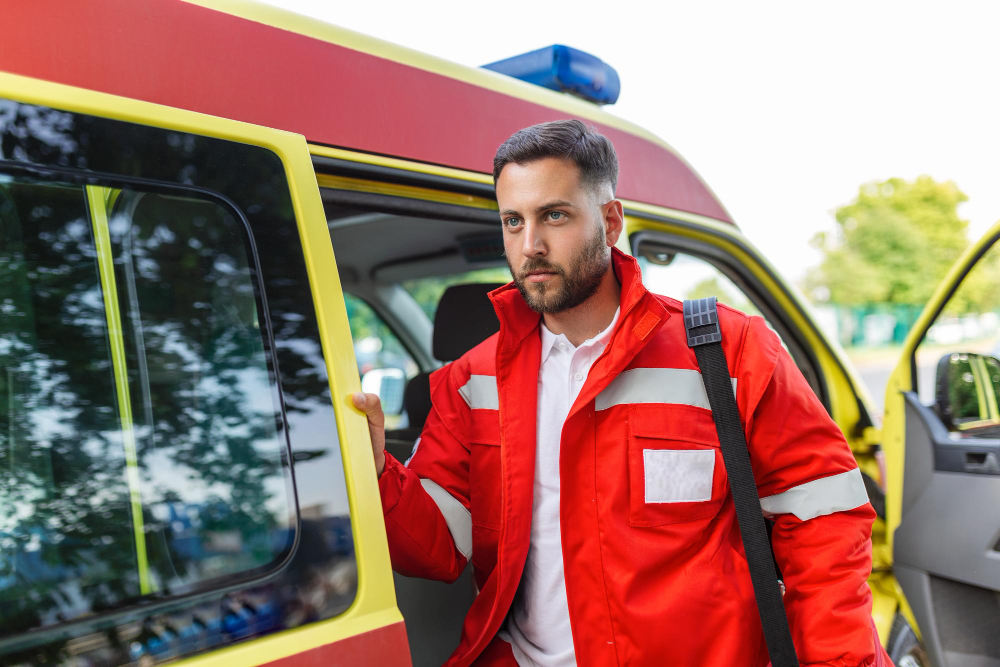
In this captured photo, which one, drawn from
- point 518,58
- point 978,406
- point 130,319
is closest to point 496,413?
point 130,319

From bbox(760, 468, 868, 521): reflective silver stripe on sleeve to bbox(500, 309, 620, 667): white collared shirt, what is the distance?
1.60 ft

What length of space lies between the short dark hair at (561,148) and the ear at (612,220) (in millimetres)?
67

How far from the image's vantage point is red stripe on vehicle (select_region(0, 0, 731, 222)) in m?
1.24

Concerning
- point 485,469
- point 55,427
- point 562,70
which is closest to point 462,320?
point 562,70

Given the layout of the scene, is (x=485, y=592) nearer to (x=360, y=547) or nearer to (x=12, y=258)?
Result: (x=360, y=547)

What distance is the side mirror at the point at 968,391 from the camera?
2686 mm

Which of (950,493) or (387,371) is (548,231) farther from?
(387,371)

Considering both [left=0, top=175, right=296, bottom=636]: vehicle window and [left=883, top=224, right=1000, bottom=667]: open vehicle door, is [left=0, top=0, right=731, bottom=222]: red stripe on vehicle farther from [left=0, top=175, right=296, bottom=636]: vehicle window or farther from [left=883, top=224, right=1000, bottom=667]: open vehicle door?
[left=883, top=224, right=1000, bottom=667]: open vehicle door

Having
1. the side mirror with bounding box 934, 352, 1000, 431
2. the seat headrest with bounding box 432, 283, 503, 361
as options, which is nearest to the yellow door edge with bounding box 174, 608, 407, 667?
the seat headrest with bounding box 432, 283, 503, 361

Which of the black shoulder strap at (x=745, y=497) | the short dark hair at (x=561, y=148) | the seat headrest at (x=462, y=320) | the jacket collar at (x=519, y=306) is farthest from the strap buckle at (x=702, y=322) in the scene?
the seat headrest at (x=462, y=320)

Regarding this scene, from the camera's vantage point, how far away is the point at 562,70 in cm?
243

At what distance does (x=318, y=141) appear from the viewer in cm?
160

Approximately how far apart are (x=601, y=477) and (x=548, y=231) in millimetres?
526

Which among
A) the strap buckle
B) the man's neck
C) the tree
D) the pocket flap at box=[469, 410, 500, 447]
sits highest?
the tree
